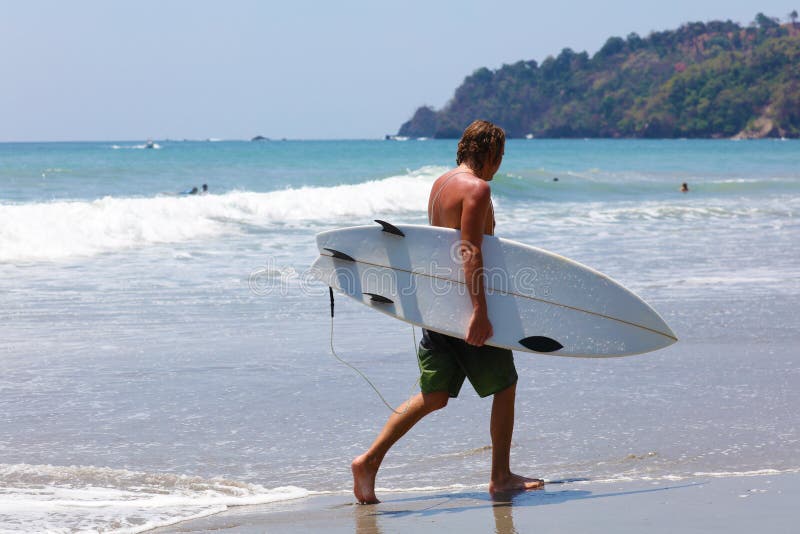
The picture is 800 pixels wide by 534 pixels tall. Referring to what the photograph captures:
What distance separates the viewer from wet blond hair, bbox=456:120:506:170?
145 inches

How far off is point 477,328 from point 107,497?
4.77ft

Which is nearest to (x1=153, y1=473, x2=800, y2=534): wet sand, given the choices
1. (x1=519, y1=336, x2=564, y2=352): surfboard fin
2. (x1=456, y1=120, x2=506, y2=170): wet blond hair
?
(x1=519, y1=336, x2=564, y2=352): surfboard fin

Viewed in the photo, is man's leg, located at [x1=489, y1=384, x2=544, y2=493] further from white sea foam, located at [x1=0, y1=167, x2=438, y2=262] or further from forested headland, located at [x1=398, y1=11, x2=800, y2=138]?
forested headland, located at [x1=398, y1=11, x2=800, y2=138]

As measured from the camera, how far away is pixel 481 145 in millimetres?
3695

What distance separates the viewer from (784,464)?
4.04 m

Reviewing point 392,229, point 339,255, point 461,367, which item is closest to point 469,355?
point 461,367

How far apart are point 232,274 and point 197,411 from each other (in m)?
5.04

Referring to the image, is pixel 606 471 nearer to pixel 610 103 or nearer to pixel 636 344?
pixel 636 344

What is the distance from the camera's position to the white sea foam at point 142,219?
40.3 feet

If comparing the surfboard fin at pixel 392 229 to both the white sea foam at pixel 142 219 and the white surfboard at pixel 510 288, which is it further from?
the white sea foam at pixel 142 219

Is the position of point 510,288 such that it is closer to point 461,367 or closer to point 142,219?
point 461,367

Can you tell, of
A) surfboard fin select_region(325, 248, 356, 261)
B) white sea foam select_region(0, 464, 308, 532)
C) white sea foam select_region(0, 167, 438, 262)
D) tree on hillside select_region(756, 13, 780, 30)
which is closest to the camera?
white sea foam select_region(0, 464, 308, 532)

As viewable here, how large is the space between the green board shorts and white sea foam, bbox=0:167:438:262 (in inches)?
341

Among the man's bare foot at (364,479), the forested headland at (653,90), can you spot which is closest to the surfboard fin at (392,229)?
the man's bare foot at (364,479)
